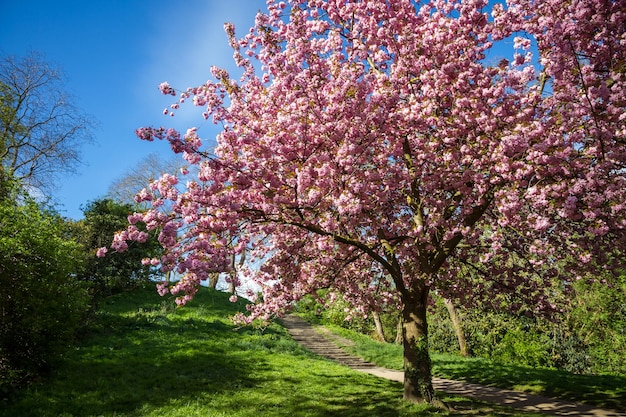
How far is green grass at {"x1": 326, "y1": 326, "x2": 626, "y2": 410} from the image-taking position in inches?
451

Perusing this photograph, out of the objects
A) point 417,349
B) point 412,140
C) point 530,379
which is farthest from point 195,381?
point 530,379

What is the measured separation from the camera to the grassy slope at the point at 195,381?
874 cm

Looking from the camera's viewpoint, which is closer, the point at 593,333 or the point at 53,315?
the point at 53,315

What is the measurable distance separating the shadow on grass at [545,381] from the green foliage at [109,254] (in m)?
17.1

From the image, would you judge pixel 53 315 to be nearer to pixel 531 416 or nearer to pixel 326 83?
pixel 326 83

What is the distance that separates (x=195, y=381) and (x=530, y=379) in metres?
11.6

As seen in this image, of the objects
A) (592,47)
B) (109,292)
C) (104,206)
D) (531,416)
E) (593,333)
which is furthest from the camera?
(104,206)

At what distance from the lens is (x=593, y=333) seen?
20328 millimetres

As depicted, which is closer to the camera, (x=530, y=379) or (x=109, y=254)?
(x=530, y=379)

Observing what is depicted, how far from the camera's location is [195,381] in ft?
35.3

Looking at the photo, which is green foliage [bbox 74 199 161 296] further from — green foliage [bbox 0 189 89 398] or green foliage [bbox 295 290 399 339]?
green foliage [bbox 295 290 399 339]

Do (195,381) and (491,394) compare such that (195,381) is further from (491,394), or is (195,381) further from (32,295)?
(491,394)

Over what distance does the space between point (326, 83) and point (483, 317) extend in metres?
19.6

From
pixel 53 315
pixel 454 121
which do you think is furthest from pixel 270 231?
pixel 53 315
